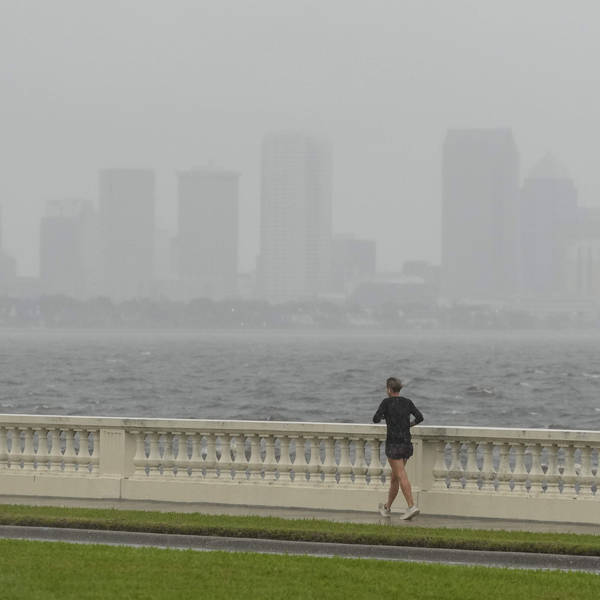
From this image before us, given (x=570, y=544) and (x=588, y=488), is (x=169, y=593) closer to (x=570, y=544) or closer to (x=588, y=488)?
(x=570, y=544)

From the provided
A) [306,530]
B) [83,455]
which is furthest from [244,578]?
[83,455]

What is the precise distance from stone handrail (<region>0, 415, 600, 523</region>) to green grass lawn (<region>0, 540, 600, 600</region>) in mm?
3894

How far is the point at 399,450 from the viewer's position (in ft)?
50.6

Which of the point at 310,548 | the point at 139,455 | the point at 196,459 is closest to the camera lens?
the point at 310,548

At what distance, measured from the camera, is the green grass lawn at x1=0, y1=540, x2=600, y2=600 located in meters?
10.5

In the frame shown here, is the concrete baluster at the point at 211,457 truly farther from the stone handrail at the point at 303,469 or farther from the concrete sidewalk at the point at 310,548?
the concrete sidewalk at the point at 310,548

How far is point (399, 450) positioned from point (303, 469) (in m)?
1.66

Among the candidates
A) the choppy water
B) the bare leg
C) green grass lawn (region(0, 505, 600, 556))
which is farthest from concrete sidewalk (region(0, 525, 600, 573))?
the choppy water

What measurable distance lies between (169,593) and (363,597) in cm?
154

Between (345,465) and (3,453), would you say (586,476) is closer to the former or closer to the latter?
(345,465)

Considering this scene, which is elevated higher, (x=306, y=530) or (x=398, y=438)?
(x=398, y=438)

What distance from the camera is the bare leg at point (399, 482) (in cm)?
1538

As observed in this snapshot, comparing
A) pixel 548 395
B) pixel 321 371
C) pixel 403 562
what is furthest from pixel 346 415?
pixel 403 562

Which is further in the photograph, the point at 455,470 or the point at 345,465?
the point at 345,465
